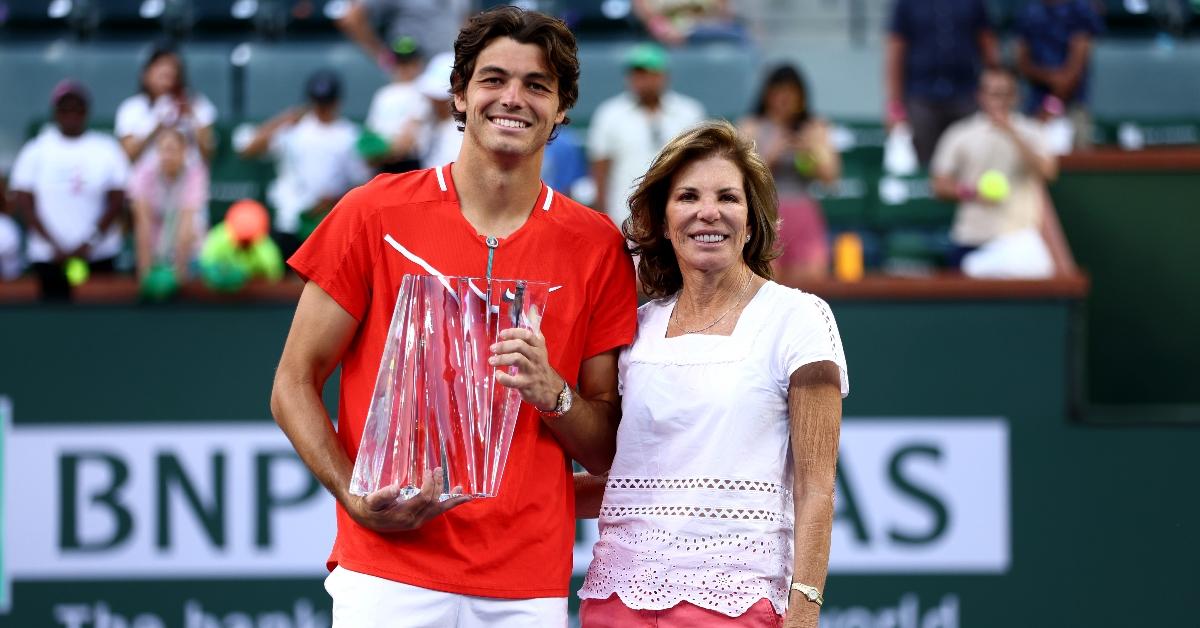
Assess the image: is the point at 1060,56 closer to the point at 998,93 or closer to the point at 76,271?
the point at 998,93

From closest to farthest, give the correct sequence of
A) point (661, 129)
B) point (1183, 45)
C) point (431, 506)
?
1. point (431, 506)
2. point (661, 129)
3. point (1183, 45)

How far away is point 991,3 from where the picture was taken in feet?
38.6

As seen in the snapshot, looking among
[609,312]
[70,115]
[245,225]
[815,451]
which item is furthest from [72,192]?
[815,451]

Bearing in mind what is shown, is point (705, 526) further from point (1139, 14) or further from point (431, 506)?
point (1139, 14)

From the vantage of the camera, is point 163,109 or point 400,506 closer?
point 400,506

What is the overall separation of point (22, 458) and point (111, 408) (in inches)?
15.4

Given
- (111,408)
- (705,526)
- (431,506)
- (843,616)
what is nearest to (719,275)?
(705,526)

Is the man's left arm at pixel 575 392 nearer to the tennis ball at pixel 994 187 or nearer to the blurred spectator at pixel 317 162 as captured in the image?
the tennis ball at pixel 994 187


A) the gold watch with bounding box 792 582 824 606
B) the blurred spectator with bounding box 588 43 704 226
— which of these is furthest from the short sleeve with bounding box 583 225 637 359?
the blurred spectator with bounding box 588 43 704 226

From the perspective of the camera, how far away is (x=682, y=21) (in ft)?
35.5

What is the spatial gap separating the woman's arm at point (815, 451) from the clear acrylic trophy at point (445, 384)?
54 centimetres

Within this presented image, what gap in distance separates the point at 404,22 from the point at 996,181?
392 cm

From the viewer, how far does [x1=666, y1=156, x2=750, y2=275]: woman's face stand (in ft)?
10.5

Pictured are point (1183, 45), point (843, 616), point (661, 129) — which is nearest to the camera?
point (843, 616)
